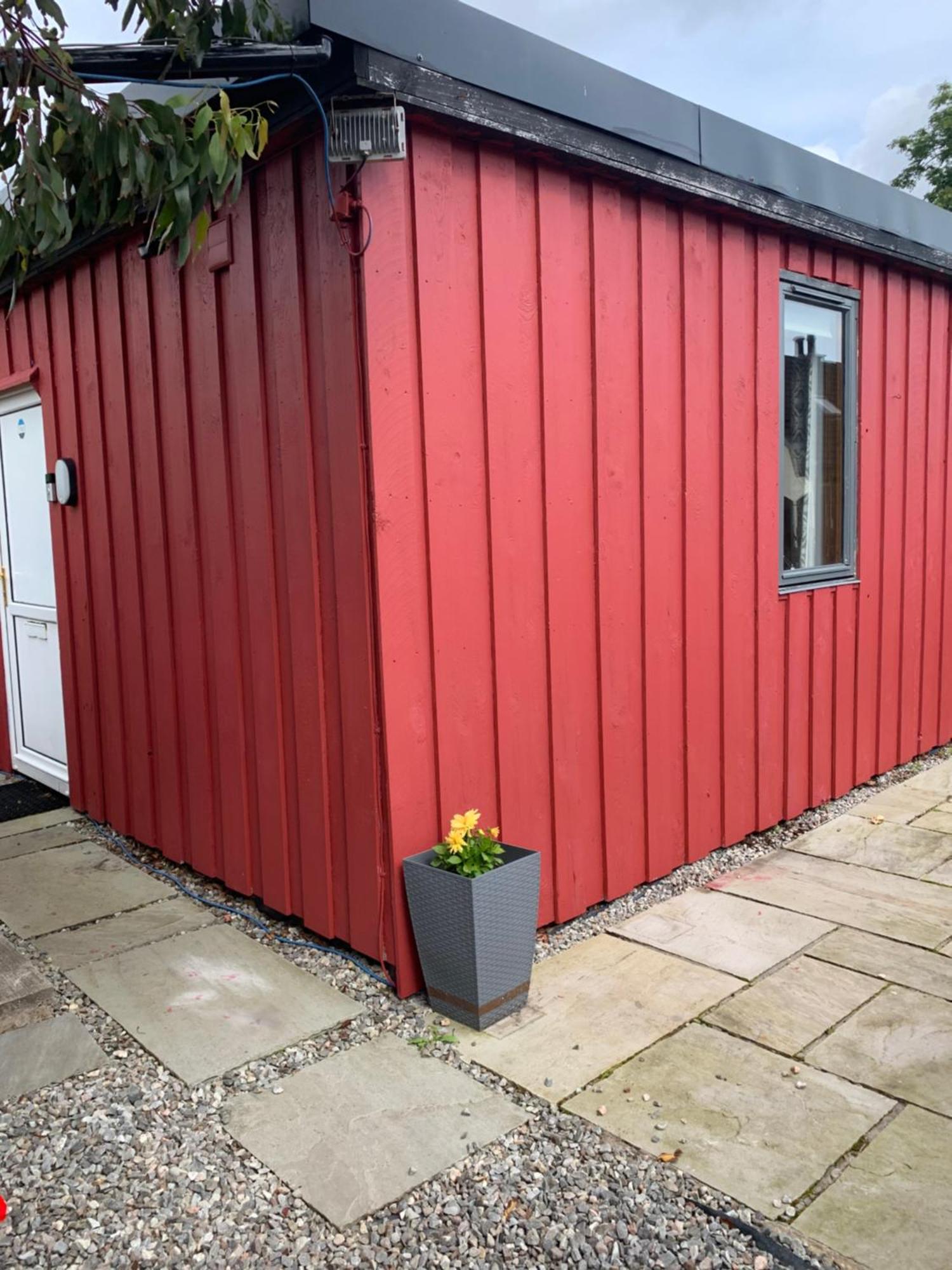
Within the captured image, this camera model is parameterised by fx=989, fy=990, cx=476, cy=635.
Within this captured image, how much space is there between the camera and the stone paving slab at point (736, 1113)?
212cm

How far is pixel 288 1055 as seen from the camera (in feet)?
8.58

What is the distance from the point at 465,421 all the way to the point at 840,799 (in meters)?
2.89

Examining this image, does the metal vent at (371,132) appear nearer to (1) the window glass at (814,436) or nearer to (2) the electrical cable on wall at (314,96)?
(2) the electrical cable on wall at (314,96)

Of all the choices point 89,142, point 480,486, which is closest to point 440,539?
point 480,486

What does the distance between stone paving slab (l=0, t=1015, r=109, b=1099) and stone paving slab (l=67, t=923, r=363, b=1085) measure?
0.12 meters

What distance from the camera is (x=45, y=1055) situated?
2.63m

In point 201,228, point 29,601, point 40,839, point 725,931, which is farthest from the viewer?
point 29,601

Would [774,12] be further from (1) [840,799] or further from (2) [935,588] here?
(1) [840,799]

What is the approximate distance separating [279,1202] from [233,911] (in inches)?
64.0

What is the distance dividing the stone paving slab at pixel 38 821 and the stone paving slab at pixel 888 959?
338cm

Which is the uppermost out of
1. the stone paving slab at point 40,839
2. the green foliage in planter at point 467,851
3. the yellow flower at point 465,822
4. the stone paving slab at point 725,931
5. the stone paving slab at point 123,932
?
the yellow flower at point 465,822

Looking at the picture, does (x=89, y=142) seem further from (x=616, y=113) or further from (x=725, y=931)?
(x=725, y=931)

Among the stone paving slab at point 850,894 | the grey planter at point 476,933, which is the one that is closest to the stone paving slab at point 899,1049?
the stone paving slab at point 850,894

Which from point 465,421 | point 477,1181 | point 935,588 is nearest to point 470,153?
point 465,421
